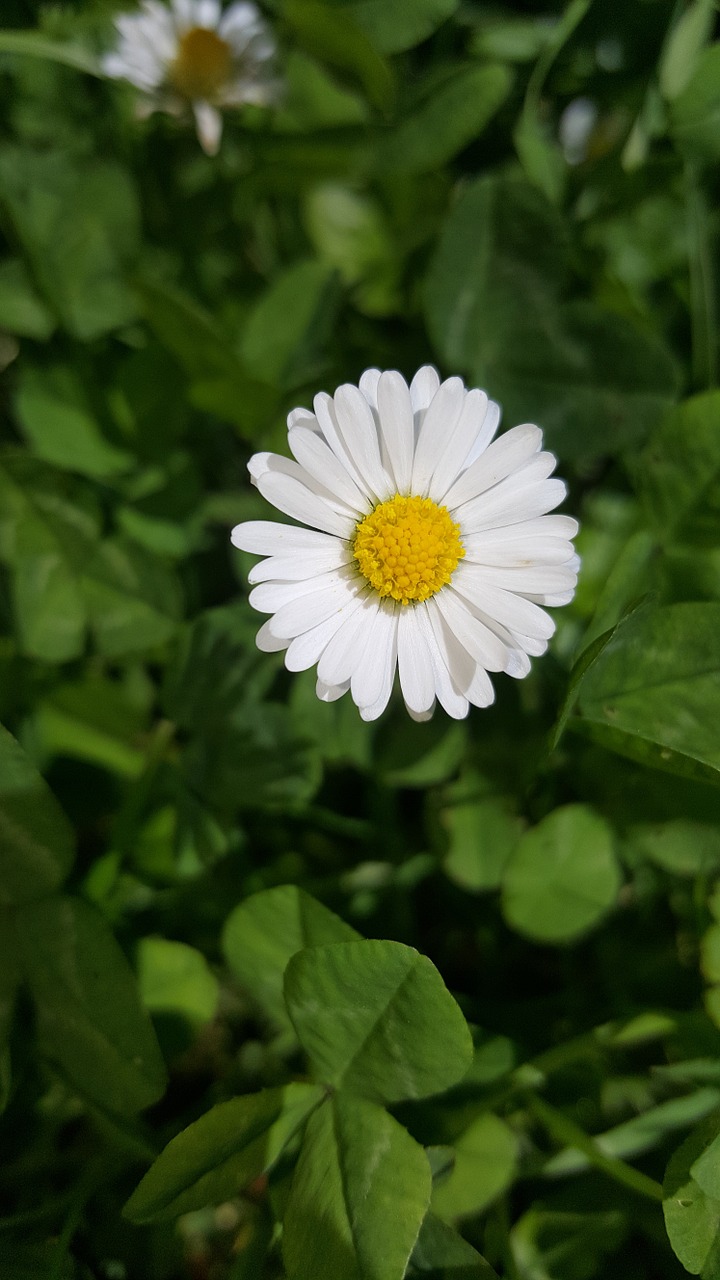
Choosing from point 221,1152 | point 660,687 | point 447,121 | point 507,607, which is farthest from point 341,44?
point 221,1152

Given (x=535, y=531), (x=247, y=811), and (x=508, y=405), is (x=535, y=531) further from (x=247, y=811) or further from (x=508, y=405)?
(x=247, y=811)

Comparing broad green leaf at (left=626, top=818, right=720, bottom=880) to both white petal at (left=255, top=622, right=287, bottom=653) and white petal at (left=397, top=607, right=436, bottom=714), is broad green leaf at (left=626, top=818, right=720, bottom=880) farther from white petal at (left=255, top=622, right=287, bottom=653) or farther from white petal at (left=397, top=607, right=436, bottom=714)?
white petal at (left=255, top=622, right=287, bottom=653)

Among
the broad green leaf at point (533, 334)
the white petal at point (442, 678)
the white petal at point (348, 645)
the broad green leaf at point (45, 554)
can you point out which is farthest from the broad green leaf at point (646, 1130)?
the broad green leaf at point (45, 554)

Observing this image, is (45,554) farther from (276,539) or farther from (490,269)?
(490,269)

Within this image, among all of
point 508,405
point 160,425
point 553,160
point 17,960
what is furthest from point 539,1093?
point 553,160

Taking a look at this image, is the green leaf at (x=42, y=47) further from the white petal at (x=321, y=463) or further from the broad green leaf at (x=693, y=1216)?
the broad green leaf at (x=693, y=1216)

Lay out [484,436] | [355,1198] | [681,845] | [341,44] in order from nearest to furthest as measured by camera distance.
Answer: [355,1198], [484,436], [681,845], [341,44]

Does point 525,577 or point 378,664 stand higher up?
point 525,577
